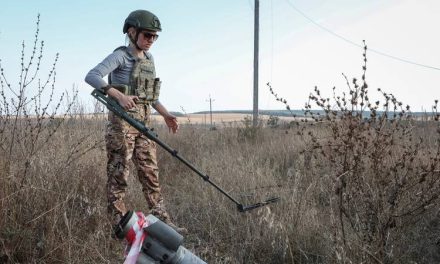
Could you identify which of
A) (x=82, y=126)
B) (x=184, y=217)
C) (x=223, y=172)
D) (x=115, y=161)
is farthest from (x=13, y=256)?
(x=82, y=126)

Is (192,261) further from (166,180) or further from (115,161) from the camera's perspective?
(166,180)

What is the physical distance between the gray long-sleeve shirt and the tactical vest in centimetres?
4

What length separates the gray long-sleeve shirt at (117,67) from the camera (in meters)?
2.94

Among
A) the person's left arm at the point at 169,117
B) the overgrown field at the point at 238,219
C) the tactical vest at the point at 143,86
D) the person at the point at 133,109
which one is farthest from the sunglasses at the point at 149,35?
the overgrown field at the point at 238,219

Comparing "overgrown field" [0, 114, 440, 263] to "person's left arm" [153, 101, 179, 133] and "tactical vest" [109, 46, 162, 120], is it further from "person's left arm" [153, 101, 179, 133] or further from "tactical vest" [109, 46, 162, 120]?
"person's left arm" [153, 101, 179, 133]

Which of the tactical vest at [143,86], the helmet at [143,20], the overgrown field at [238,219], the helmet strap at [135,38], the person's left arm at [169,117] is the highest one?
the helmet at [143,20]

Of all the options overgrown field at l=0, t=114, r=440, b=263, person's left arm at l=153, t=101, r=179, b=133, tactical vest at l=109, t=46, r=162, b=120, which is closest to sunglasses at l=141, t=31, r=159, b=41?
tactical vest at l=109, t=46, r=162, b=120

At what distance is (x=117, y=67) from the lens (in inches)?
126

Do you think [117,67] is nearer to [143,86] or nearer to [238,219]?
[143,86]

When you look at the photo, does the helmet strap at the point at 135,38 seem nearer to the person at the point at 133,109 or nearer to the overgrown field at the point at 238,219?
the person at the point at 133,109

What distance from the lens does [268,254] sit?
291 centimetres

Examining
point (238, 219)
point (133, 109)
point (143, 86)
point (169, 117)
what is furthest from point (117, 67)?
point (238, 219)

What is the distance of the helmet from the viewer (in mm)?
3172

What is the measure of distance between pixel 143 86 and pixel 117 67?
255 millimetres
